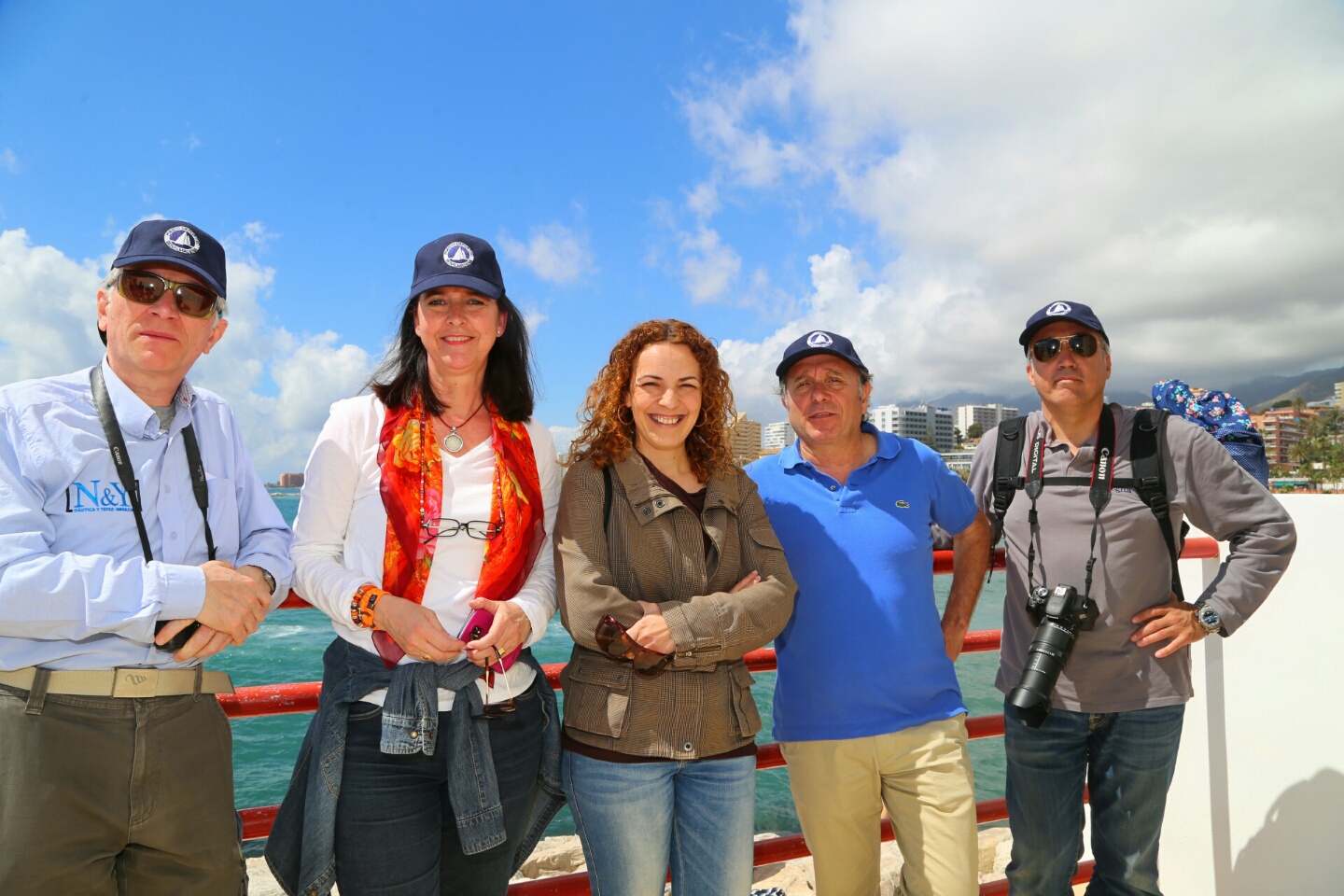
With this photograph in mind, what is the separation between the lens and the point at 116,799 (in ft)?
6.15

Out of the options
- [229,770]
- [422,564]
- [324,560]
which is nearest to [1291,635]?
[422,564]

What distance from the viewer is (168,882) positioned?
195 cm

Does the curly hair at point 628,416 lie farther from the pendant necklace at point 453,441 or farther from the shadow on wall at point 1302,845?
the shadow on wall at point 1302,845

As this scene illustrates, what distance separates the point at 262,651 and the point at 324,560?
3339 cm

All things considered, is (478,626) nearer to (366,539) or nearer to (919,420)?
(366,539)

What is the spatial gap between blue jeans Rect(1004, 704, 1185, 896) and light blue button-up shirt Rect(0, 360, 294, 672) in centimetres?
248

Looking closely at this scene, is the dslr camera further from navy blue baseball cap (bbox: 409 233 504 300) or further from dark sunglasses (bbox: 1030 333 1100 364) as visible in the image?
navy blue baseball cap (bbox: 409 233 504 300)

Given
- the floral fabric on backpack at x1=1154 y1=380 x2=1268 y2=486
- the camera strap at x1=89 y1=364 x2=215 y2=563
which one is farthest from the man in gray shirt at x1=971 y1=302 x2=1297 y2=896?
the camera strap at x1=89 y1=364 x2=215 y2=563

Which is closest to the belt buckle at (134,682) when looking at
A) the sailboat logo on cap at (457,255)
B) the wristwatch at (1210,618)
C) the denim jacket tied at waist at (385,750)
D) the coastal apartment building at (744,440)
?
the denim jacket tied at waist at (385,750)

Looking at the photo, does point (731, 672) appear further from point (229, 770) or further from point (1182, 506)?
point (1182, 506)

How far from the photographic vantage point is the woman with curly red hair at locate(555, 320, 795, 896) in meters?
2.18

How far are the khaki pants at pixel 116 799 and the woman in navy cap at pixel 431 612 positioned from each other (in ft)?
0.61

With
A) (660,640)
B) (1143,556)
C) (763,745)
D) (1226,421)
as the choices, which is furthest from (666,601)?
(1226,421)

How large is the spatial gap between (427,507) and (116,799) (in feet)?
3.12
